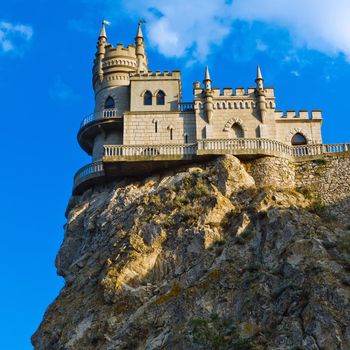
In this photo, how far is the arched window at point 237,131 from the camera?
4622 centimetres

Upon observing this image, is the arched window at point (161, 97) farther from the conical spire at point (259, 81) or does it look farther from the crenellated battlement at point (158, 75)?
the conical spire at point (259, 81)

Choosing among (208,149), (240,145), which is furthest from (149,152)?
(240,145)

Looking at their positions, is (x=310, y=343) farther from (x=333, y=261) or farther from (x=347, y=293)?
(x=333, y=261)

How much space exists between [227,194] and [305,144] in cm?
868

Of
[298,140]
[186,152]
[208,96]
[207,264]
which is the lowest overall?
[207,264]

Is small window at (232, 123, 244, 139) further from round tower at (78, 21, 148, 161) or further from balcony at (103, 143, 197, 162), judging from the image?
round tower at (78, 21, 148, 161)

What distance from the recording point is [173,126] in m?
46.4

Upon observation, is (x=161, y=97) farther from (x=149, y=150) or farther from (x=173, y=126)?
(x=149, y=150)

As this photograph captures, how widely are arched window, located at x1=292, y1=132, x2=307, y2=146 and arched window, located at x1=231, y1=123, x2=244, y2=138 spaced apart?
11.8 ft

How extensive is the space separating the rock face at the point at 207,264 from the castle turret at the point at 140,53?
10.1 metres

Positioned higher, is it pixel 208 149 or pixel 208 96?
pixel 208 96

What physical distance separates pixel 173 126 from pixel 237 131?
421cm

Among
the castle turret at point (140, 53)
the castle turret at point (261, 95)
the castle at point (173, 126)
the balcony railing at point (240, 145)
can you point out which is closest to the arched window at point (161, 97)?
the castle at point (173, 126)

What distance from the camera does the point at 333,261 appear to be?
3331cm
